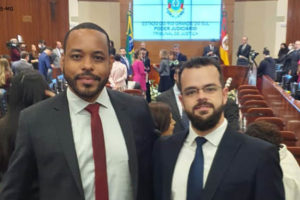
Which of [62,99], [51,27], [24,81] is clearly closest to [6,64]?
[24,81]

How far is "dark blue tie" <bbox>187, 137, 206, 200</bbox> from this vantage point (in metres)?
1.46

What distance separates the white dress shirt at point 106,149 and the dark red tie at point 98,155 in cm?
2

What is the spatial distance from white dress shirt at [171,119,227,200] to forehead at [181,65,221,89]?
0.63 ft

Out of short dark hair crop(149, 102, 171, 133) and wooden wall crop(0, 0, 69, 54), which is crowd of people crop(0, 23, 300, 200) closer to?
short dark hair crop(149, 102, 171, 133)

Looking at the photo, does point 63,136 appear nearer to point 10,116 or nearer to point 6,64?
point 10,116

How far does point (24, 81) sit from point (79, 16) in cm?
1480

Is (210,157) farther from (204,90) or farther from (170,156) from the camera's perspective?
(204,90)

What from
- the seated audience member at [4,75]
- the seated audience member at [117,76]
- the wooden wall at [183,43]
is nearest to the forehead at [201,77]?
the seated audience member at [4,75]

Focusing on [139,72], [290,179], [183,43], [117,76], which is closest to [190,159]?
[290,179]

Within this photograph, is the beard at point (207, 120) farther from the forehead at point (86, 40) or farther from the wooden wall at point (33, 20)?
the wooden wall at point (33, 20)

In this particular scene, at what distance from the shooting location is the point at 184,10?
15812 millimetres

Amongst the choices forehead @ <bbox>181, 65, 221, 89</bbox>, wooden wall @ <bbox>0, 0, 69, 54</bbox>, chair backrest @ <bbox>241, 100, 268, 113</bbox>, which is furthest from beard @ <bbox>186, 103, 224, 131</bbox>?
wooden wall @ <bbox>0, 0, 69, 54</bbox>

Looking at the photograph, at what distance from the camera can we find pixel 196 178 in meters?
1.48

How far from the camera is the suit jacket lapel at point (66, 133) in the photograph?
4.94 ft
